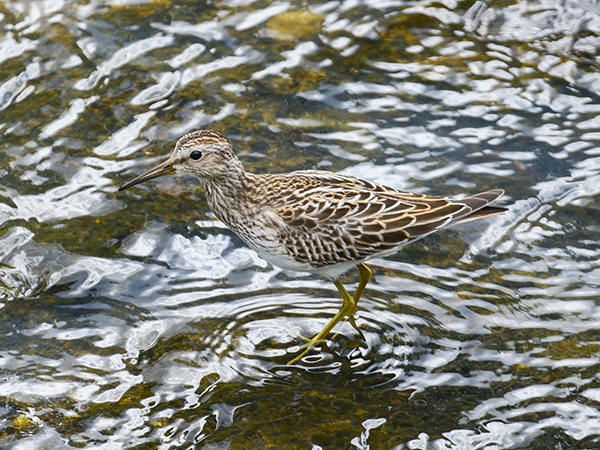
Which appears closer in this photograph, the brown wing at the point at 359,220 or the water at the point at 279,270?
the water at the point at 279,270

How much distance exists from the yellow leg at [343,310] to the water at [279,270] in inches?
4.6

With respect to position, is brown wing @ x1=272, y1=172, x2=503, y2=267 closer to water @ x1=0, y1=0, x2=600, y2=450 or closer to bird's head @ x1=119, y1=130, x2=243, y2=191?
bird's head @ x1=119, y1=130, x2=243, y2=191

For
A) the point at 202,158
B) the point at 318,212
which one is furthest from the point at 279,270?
the point at 202,158

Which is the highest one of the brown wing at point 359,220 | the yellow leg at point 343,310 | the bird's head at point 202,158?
the bird's head at point 202,158

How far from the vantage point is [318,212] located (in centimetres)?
704

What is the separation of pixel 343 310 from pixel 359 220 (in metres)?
0.96

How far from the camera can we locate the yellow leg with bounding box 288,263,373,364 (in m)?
7.22

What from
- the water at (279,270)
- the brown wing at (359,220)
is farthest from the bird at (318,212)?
the water at (279,270)

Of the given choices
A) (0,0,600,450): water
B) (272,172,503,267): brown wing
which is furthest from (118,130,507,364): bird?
(0,0,600,450): water

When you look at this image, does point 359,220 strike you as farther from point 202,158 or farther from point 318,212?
point 202,158

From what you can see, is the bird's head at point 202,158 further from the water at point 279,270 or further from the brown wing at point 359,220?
the water at point 279,270

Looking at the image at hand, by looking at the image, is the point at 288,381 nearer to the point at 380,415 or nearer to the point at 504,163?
the point at 380,415

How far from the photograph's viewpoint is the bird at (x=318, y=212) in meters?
6.96

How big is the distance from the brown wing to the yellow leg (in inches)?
15.7
